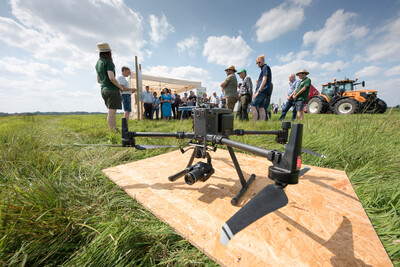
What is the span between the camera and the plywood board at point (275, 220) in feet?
2.92

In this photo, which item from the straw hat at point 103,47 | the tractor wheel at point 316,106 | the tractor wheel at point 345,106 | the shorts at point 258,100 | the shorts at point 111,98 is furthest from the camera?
the tractor wheel at point 316,106

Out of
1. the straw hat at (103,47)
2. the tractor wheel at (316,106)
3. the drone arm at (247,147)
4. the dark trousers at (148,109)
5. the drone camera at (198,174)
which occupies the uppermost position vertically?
the straw hat at (103,47)

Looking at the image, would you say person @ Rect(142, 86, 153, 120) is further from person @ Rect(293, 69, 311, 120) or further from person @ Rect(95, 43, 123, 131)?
person @ Rect(293, 69, 311, 120)

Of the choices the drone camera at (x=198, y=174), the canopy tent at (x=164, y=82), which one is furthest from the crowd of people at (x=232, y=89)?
the canopy tent at (x=164, y=82)

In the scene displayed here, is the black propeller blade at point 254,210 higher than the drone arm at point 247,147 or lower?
lower

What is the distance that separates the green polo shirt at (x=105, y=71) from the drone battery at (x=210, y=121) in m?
3.31

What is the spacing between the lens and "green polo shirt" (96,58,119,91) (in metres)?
3.58

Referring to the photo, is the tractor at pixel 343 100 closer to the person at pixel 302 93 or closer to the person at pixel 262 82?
the person at pixel 302 93

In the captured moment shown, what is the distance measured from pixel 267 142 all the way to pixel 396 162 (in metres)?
1.82

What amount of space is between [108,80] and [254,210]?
4268 millimetres

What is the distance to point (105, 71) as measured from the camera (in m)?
3.64

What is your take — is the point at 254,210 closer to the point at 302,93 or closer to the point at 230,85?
the point at 230,85

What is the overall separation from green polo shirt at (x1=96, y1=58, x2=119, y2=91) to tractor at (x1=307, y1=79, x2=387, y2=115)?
14555 millimetres

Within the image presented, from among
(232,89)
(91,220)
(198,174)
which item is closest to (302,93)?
(232,89)
